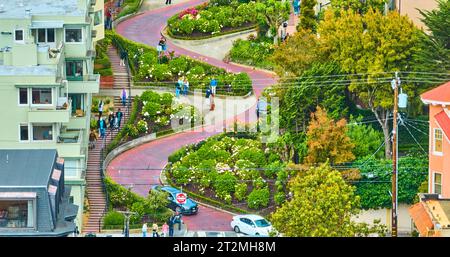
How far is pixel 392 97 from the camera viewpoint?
64312 millimetres

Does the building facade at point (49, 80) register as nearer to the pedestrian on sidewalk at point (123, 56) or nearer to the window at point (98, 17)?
the window at point (98, 17)

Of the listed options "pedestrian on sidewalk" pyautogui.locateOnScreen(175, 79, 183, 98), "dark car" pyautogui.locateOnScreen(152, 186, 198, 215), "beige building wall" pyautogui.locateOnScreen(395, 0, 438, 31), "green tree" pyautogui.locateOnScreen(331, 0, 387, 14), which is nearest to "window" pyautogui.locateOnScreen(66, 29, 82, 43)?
"pedestrian on sidewalk" pyautogui.locateOnScreen(175, 79, 183, 98)

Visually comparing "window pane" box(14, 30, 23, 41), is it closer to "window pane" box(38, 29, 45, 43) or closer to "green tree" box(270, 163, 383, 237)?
"window pane" box(38, 29, 45, 43)

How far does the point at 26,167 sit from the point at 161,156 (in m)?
17.6

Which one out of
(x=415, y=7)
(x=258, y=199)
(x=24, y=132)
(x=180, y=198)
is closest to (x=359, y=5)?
(x=415, y=7)

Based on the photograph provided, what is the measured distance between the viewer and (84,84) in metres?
66.8

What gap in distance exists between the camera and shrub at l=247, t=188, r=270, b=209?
59938 millimetres

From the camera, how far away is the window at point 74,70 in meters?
67.5

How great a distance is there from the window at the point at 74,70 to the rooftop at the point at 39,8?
2.73m

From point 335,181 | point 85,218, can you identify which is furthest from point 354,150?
point 85,218

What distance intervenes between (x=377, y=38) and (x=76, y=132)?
55.2ft

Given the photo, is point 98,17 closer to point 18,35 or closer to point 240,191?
point 18,35

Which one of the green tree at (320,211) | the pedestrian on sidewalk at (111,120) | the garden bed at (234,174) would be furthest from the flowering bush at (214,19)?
the green tree at (320,211)

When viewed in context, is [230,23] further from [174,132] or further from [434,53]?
[434,53]
